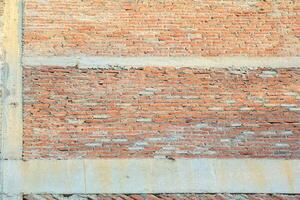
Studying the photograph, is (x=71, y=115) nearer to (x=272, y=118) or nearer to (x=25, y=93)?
(x=25, y=93)

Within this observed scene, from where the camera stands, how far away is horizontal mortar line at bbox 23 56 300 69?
7348 mm

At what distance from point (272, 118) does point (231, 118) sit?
0.56 metres

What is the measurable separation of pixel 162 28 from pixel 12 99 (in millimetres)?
2369

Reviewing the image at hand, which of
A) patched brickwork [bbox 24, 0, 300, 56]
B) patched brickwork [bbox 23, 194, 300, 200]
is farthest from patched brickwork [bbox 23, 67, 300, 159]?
patched brickwork [bbox 23, 194, 300, 200]

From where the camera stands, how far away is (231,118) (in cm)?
714

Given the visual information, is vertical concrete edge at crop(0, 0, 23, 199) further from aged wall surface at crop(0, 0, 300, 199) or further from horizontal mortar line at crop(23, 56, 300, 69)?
horizontal mortar line at crop(23, 56, 300, 69)

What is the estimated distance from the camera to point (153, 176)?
6754 millimetres

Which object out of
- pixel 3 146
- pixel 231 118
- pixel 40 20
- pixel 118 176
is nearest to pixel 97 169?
pixel 118 176

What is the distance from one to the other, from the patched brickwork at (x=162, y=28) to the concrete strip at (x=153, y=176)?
5.33ft

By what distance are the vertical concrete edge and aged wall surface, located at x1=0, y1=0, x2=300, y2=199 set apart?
0.01 metres

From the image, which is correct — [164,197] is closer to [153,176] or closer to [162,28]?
[153,176]

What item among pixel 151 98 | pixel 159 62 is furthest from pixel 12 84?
pixel 159 62

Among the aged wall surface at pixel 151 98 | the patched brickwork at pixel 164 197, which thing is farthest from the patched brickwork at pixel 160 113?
the patched brickwork at pixel 164 197

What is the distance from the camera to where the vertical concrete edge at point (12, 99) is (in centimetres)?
671
